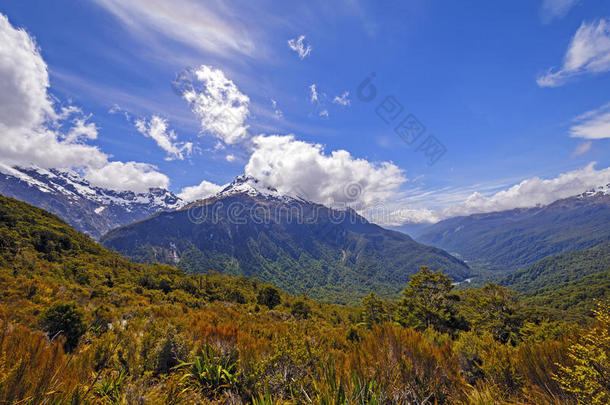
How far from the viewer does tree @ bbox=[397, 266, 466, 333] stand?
888 inches

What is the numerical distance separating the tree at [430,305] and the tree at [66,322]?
75.9 feet

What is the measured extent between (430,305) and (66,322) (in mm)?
25970

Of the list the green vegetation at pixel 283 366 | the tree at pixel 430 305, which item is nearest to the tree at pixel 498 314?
the tree at pixel 430 305

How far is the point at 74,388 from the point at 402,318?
26.8 m

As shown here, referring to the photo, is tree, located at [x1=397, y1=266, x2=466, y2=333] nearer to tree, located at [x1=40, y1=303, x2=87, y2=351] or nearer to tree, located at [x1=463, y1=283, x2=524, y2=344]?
tree, located at [x1=463, y1=283, x2=524, y2=344]

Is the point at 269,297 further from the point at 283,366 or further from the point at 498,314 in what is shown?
the point at 283,366

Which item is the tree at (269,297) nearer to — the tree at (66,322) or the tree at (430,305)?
the tree at (430,305)

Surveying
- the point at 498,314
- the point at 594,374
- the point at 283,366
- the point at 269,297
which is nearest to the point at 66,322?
the point at 283,366

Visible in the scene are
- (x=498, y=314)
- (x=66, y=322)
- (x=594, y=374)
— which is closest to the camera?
(x=594, y=374)

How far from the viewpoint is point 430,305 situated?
23453 mm

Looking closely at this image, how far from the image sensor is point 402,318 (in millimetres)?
24438

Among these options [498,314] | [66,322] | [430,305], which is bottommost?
[498,314]

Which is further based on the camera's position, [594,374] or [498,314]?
[498,314]

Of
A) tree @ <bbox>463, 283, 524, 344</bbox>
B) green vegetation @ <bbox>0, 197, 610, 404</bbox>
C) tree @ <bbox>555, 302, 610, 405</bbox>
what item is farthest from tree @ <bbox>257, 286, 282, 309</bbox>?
tree @ <bbox>555, 302, 610, 405</bbox>
